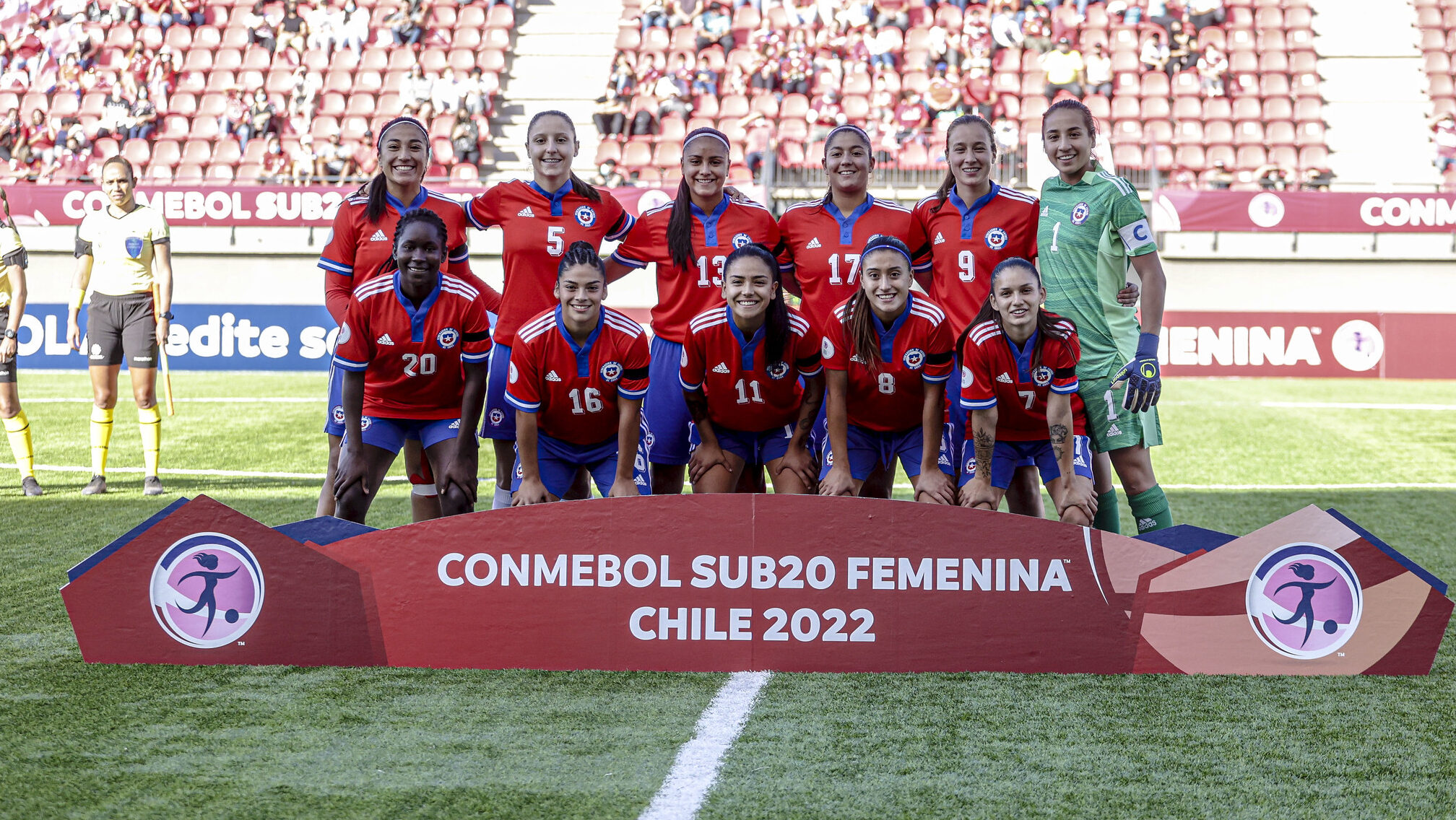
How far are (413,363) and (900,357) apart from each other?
1.74m

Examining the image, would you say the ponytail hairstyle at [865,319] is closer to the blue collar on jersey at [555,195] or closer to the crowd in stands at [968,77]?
the blue collar on jersey at [555,195]

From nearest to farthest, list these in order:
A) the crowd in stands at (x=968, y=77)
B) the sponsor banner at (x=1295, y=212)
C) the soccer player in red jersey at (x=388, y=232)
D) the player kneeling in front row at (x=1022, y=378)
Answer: the player kneeling in front row at (x=1022, y=378)
the soccer player in red jersey at (x=388, y=232)
the sponsor banner at (x=1295, y=212)
the crowd in stands at (x=968, y=77)

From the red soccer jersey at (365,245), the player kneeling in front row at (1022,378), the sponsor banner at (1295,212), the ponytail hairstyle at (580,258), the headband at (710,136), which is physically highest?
the sponsor banner at (1295,212)

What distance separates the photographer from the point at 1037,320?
4340mm


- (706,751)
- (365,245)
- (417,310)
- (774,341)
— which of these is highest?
(365,245)

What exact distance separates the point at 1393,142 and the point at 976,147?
18.0 meters

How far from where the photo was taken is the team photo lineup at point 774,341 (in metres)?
4.39

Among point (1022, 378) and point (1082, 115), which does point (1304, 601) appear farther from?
point (1082, 115)

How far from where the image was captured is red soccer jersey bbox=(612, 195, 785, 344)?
4.84 meters

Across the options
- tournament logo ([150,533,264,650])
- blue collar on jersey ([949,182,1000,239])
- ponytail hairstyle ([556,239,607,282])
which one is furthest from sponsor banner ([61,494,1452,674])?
blue collar on jersey ([949,182,1000,239])

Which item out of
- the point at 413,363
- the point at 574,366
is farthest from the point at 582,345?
the point at 413,363

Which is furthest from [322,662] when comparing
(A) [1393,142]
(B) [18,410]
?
(A) [1393,142]

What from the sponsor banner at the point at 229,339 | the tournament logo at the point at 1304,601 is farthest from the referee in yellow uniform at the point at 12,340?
the sponsor banner at the point at 229,339

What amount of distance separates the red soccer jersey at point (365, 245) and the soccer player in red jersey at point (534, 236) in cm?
19
